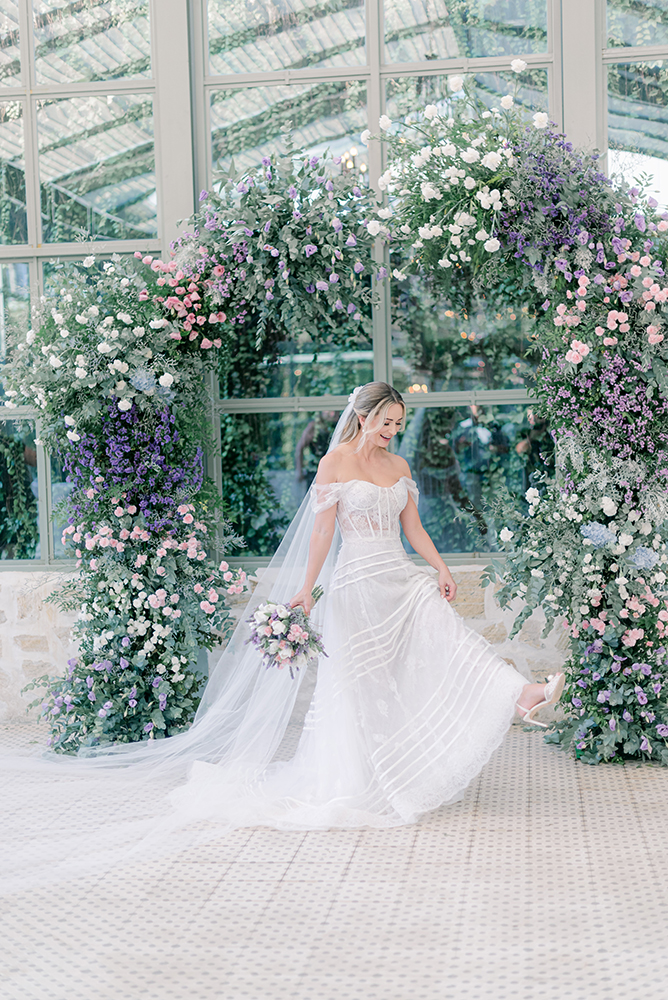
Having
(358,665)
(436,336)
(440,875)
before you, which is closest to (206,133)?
(436,336)

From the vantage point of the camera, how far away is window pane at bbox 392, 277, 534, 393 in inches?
181

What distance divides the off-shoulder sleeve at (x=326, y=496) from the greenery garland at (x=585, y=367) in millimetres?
792

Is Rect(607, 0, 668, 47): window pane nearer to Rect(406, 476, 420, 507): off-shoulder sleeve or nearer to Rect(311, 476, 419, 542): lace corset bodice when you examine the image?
Rect(406, 476, 420, 507): off-shoulder sleeve

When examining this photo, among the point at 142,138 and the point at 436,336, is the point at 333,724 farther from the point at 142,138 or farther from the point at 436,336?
the point at 142,138

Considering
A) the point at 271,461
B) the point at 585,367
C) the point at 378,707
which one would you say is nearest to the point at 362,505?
the point at 378,707

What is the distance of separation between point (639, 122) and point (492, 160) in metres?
1.30

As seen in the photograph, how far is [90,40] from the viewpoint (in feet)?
15.8

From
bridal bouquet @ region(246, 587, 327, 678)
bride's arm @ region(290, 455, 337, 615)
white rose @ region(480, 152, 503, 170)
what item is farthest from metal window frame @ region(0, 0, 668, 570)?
bridal bouquet @ region(246, 587, 327, 678)

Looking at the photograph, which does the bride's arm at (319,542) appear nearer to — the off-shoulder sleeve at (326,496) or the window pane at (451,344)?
the off-shoulder sleeve at (326,496)

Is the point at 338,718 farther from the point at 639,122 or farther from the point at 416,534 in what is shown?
the point at 639,122

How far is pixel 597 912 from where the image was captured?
257 cm

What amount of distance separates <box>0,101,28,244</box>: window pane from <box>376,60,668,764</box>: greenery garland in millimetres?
1960

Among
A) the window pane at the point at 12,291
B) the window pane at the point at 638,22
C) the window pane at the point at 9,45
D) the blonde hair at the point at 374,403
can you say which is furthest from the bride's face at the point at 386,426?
the window pane at the point at 9,45

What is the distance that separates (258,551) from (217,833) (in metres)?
1.79
